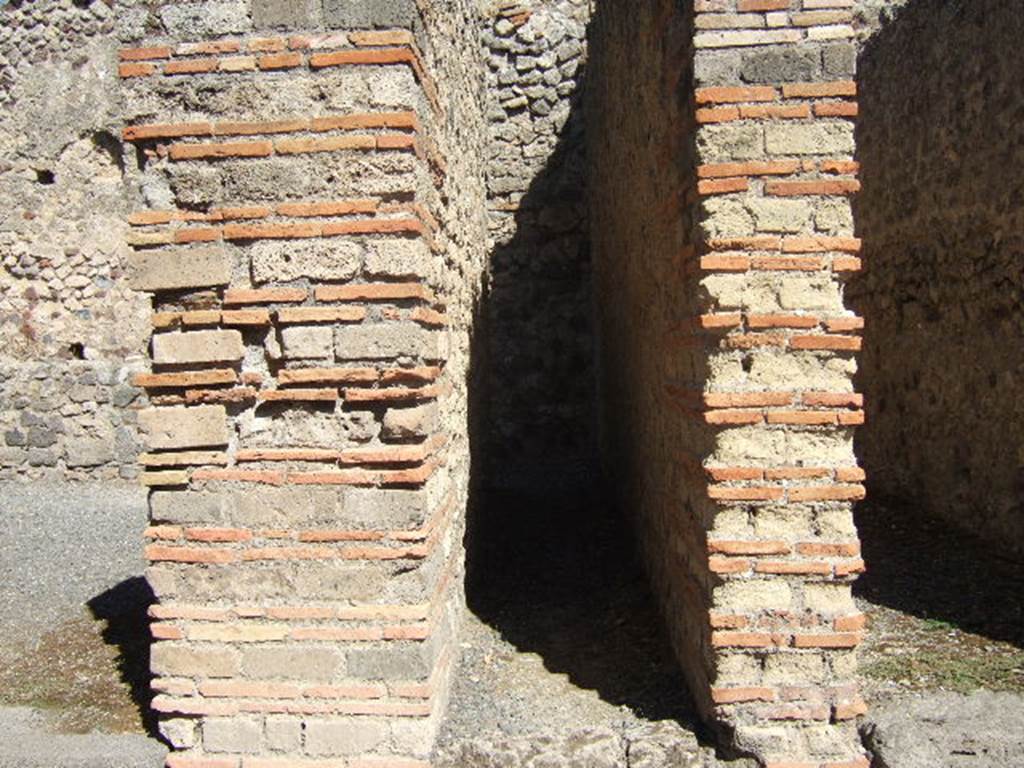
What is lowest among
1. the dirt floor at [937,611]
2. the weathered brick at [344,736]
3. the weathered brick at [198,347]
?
the dirt floor at [937,611]

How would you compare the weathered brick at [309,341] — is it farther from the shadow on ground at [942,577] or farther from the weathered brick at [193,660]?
the shadow on ground at [942,577]

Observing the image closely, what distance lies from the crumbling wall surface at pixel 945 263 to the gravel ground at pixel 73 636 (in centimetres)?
503

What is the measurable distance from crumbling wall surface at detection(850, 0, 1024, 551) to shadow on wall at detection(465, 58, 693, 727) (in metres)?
2.35

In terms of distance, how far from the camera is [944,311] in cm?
635

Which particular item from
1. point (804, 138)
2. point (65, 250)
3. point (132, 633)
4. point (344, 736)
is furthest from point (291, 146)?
point (65, 250)

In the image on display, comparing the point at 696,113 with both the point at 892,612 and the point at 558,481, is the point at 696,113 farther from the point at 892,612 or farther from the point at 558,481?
the point at 558,481

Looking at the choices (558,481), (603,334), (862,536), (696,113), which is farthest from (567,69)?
(696,113)

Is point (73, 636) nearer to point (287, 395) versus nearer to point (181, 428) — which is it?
point (181, 428)

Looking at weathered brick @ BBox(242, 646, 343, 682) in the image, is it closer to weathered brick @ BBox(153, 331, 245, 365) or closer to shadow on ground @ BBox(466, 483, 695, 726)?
weathered brick @ BBox(153, 331, 245, 365)

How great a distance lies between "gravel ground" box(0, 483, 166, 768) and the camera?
361 cm

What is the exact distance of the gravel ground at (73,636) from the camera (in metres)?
3.61

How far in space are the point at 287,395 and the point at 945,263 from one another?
5.07m

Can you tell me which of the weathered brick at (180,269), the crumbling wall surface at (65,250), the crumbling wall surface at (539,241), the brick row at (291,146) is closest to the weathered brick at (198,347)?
the weathered brick at (180,269)

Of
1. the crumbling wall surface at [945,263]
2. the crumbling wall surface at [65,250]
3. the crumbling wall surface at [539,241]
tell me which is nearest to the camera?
the crumbling wall surface at [945,263]
